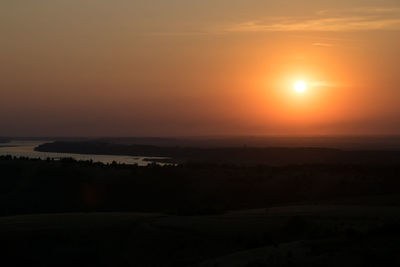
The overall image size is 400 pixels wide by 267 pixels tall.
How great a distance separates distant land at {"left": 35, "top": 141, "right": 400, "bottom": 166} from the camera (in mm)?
107062

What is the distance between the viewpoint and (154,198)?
5222 centimetres

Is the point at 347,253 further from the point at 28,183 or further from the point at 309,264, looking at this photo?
the point at 28,183

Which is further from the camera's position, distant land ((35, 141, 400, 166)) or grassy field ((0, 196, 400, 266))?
distant land ((35, 141, 400, 166))

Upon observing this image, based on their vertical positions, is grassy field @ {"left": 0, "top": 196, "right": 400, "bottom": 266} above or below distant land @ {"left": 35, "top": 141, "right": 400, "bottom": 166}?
below

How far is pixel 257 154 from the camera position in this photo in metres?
126

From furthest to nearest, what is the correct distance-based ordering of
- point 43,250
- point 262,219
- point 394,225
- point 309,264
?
point 262,219 < point 43,250 < point 394,225 < point 309,264

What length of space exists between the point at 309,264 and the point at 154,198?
3774 centimetres

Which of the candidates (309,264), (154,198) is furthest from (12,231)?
(154,198)

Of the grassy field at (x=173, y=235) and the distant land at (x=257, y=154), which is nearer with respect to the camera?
the grassy field at (x=173, y=235)

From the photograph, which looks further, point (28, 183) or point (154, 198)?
point (28, 183)

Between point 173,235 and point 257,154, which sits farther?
point 257,154

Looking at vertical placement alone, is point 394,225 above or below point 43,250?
above

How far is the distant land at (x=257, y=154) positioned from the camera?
107062 millimetres

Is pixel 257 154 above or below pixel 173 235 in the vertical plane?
above
